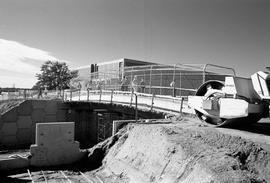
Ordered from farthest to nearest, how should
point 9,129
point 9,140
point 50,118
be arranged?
point 50,118
point 9,129
point 9,140

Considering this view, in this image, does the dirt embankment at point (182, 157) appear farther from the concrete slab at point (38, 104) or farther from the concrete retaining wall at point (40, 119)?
the concrete slab at point (38, 104)

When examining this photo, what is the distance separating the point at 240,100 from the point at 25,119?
78.7 ft

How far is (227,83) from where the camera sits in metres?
7.70

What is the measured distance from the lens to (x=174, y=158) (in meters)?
6.45

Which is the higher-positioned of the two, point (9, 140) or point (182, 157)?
point (182, 157)

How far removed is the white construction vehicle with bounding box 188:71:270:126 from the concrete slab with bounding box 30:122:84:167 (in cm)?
675

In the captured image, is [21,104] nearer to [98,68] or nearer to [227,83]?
[227,83]

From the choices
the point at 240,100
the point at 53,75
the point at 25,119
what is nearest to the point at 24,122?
the point at 25,119

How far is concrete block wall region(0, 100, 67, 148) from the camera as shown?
24969 millimetres

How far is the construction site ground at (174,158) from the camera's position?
5.15 m

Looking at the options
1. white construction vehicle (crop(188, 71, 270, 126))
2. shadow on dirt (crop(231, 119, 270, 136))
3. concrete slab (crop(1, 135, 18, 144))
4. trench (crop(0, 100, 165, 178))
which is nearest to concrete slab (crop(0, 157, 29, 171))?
white construction vehicle (crop(188, 71, 270, 126))

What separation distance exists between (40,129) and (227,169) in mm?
8936

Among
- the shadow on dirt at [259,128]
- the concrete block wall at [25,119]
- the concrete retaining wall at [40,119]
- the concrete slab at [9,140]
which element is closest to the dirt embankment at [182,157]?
the shadow on dirt at [259,128]

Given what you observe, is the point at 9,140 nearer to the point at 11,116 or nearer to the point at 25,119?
the point at 11,116
